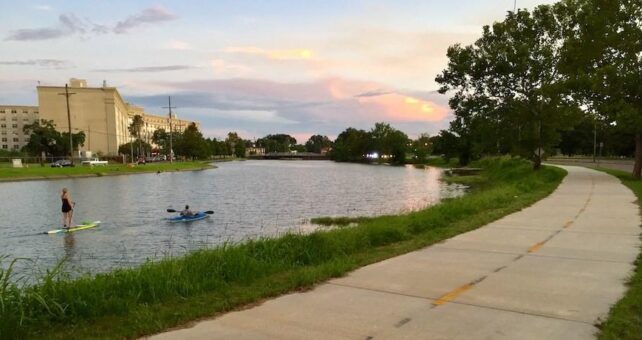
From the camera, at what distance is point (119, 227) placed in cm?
2562

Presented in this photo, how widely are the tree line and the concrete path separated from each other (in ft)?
69.8

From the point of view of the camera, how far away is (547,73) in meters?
41.3

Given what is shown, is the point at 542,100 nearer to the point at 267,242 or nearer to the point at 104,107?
the point at 267,242

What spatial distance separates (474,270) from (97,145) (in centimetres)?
19264

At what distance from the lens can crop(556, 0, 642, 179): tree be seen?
28.0 m

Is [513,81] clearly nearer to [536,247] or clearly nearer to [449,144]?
[536,247]

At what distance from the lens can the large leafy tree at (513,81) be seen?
40.5 m

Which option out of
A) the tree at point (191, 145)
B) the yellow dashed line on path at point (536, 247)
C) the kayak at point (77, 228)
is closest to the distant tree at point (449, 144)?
the tree at point (191, 145)

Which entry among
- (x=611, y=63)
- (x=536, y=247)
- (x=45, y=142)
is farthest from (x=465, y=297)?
(x=45, y=142)

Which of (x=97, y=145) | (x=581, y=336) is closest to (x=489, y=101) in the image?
(x=581, y=336)

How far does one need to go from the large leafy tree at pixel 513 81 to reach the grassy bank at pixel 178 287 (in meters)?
32.4

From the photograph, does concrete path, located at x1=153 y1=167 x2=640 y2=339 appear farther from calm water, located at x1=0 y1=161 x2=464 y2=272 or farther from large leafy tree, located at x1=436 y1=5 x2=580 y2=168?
large leafy tree, located at x1=436 y1=5 x2=580 y2=168

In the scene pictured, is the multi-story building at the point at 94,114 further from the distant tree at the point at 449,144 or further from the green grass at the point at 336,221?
the green grass at the point at 336,221

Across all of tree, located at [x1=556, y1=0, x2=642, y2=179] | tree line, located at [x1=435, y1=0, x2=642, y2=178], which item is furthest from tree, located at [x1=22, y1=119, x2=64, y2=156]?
tree, located at [x1=556, y1=0, x2=642, y2=179]
